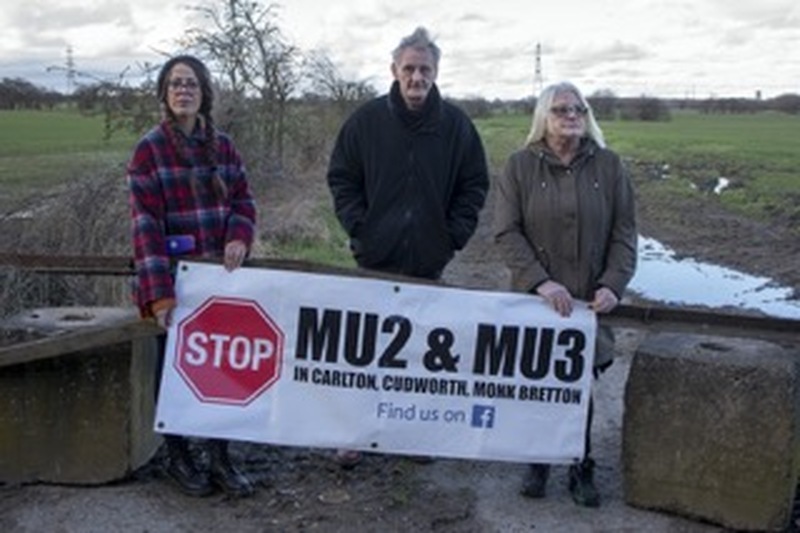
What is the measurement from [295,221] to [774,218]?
417 inches

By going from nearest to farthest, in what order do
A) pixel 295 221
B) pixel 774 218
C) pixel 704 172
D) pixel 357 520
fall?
pixel 357 520 → pixel 295 221 → pixel 774 218 → pixel 704 172

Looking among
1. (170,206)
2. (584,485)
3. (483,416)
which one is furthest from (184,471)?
(584,485)

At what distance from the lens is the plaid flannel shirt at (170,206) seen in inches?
195

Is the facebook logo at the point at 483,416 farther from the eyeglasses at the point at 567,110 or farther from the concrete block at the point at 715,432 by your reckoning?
the eyeglasses at the point at 567,110

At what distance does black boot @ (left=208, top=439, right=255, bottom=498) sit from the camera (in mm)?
5211

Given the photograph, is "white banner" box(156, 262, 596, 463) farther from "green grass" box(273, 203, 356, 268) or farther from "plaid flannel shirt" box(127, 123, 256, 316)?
"green grass" box(273, 203, 356, 268)

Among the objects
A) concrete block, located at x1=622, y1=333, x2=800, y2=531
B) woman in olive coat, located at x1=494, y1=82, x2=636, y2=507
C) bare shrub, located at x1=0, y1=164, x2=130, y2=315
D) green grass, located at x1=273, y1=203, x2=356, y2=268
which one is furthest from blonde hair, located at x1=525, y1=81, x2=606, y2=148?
green grass, located at x1=273, y1=203, x2=356, y2=268

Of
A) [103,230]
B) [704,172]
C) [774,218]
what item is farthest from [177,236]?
[704,172]

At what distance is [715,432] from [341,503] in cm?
197

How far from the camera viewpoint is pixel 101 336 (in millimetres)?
5074

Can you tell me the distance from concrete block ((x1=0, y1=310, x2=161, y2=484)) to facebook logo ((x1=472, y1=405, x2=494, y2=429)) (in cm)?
187

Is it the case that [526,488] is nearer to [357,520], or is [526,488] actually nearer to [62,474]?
[357,520]

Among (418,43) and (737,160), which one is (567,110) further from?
(737,160)

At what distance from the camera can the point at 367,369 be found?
5.14 meters
